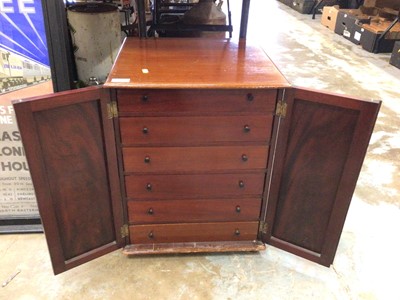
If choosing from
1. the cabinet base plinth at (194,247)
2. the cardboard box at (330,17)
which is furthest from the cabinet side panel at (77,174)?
the cardboard box at (330,17)

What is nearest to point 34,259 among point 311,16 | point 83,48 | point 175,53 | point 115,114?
point 115,114

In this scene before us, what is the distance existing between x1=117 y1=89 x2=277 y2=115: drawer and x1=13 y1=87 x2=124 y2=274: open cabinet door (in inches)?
4.0

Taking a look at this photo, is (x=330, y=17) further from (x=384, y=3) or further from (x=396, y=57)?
(x=396, y=57)

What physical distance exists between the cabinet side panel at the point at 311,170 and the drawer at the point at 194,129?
0.48 feet

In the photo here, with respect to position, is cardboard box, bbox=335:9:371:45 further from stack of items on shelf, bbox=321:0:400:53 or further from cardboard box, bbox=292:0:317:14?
cardboard box, bbox=292:0:317:14

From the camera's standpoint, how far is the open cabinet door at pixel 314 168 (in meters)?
1.41

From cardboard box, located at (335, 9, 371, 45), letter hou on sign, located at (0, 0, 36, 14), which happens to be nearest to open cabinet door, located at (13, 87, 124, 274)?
letter hou on sign, located at (0, 0, 36, 14)

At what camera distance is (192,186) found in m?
1.65

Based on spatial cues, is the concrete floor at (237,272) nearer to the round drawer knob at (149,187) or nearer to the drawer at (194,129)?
the round drawer knob at (149,187)

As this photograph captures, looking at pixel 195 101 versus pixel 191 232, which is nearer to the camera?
pixel 195 101

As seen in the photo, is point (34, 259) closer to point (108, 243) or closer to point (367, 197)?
point (108, 243)

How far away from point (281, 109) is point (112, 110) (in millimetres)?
678

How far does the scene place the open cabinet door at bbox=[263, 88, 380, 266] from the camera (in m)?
1.41

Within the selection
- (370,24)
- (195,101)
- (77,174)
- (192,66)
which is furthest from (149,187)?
(370,24)
